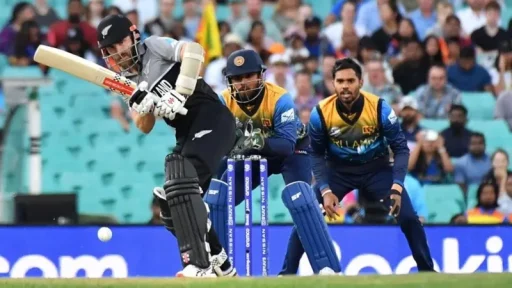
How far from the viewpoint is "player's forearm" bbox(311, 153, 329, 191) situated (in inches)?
436

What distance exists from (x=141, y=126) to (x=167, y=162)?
1.84ft

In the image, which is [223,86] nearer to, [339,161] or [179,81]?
[339,161]

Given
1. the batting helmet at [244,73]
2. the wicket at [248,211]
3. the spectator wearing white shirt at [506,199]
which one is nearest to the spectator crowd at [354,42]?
the spectator wearing white shirt at [506,199]

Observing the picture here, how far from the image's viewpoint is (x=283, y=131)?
10.6 m

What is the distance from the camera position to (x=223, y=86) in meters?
16.1

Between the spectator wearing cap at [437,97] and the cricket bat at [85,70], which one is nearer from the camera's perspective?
the cricket bat at [85,70]

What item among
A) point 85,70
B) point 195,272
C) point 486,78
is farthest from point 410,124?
point 195,272

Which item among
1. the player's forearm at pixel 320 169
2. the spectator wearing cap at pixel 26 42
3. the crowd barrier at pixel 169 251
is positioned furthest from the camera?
the spectator wearing cap at pixel 26 42

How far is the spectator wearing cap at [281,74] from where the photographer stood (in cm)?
1591

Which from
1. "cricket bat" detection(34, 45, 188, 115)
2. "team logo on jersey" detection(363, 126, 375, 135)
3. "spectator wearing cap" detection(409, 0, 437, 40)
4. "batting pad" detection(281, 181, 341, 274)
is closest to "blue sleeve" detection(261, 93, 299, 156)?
"batting pad" detection(281, 181, 341, 274)

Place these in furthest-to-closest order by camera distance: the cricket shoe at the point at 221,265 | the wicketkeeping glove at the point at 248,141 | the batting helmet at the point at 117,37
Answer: the wicketkeeping glove at the point at 248,141 → the cricket shoe at the point at 221,265 → the batting helmet at the point at 117,37

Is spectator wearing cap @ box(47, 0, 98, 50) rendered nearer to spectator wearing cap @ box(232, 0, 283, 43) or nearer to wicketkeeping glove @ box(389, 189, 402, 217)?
spectator wearing cap @ box(232, 0, 283, 43)

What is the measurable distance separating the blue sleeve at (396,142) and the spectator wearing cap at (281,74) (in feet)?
16.2

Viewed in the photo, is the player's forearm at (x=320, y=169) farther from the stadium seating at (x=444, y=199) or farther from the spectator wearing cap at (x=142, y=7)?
the spectator wearing cap at (x=142, y=7)
